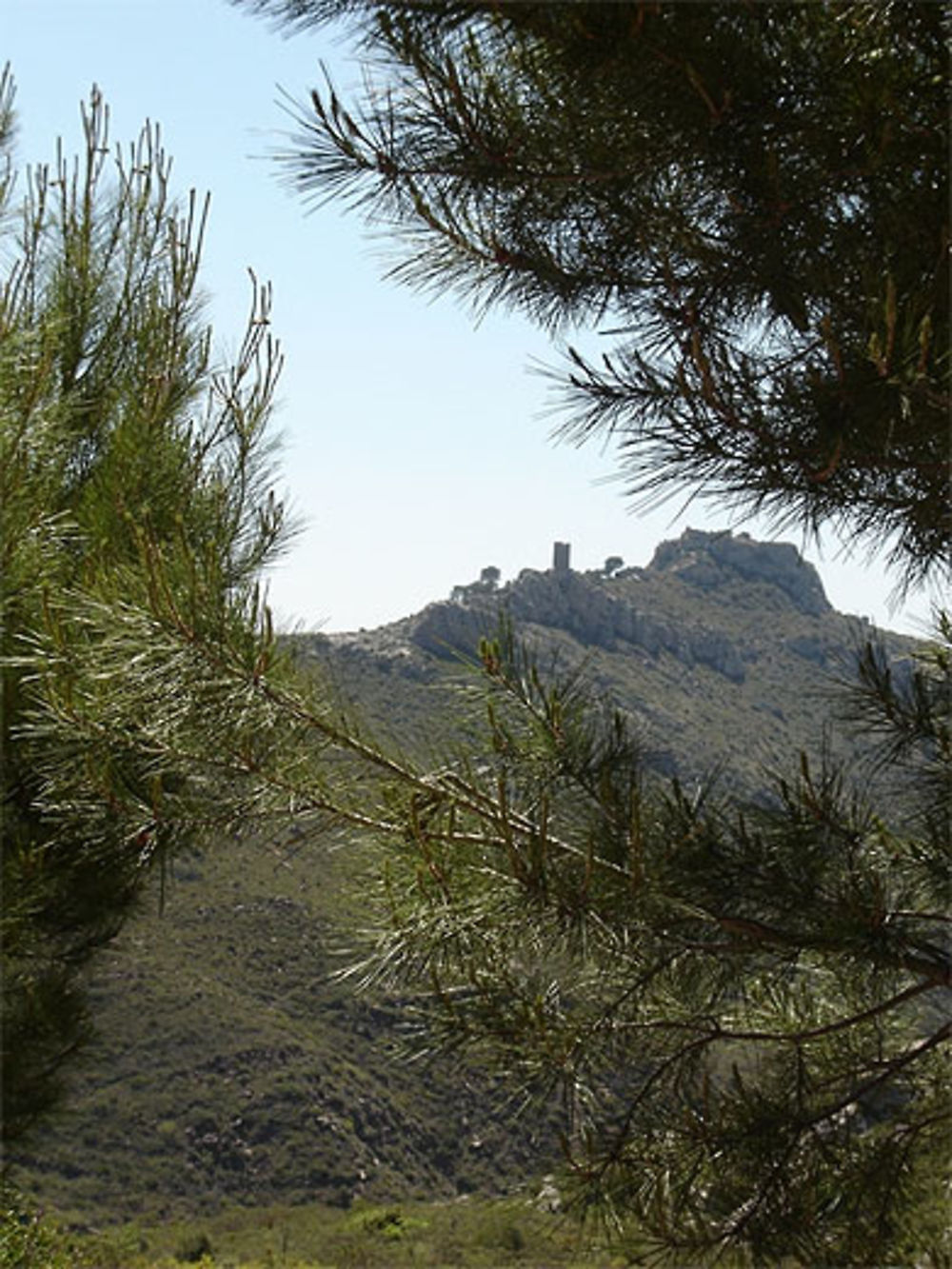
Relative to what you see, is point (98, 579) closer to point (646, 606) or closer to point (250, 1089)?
point (250, 1089)

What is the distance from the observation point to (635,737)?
2.46 m

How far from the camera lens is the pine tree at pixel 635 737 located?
2.08 m

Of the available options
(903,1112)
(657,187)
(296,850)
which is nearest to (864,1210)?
(903,1112)

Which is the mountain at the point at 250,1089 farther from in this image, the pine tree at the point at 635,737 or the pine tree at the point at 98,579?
the pine tree at the point at 635,737

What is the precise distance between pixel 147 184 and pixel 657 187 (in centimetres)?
220

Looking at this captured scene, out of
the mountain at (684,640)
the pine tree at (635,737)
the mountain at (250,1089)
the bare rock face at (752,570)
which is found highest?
the bare rock face at (752,570)

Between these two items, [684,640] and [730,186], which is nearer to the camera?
[730,186]

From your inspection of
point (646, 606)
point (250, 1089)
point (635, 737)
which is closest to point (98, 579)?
point (635, 737)

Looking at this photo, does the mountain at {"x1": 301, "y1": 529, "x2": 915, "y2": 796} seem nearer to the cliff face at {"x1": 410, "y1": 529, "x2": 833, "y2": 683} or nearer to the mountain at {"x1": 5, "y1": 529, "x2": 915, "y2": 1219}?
the cliff face at {"x1": 410, "y1": 529, "x2": 833, "y2": 683}

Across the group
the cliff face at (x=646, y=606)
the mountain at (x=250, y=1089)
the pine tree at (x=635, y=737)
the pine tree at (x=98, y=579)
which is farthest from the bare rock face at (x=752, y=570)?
the pine tree at (x=635, y=737)

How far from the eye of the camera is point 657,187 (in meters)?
2.46

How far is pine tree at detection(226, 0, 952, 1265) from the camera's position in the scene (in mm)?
2082

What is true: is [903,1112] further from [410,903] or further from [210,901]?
[210,901]

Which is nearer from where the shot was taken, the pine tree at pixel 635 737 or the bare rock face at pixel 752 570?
the pine tree at pixel 635 737
